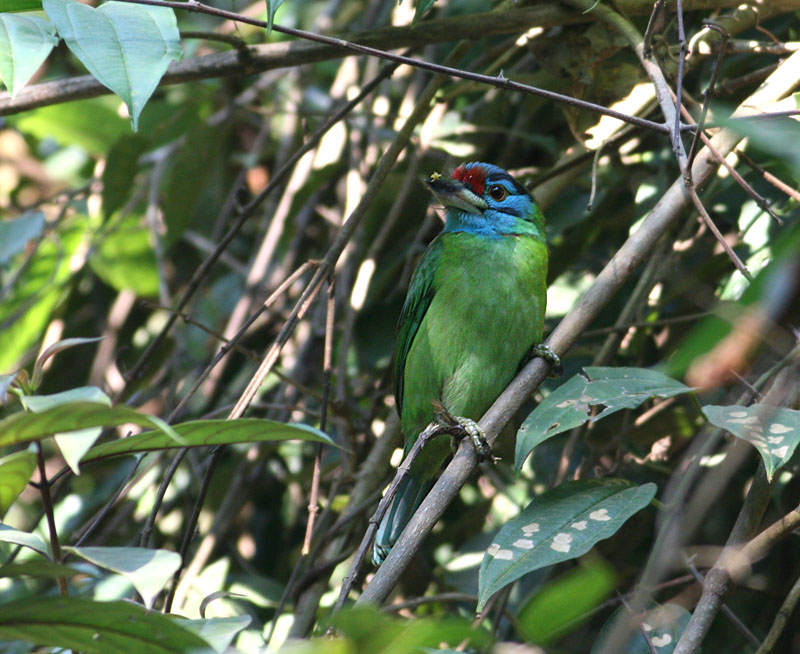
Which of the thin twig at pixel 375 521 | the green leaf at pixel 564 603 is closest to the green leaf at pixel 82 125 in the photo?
the thin twig at pixel 375 521

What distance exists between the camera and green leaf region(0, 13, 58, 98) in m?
1.75

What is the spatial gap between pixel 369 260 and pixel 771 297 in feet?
8.92

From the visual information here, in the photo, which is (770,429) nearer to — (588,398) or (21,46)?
(588,398)

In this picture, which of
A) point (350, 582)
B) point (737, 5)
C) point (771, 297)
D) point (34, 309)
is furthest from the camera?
point (34, 309)

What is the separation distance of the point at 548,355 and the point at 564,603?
1.54 m

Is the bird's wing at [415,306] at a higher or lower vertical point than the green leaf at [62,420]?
lower

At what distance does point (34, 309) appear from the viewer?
375cm

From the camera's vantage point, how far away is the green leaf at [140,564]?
121cm

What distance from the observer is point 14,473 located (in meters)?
1.37

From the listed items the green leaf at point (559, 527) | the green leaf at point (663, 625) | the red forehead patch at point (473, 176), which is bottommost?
the green leaf at point (663, 625)

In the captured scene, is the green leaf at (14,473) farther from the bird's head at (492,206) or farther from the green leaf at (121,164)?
the green leaf at (121,164)

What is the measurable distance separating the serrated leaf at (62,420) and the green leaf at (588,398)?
0.90 m

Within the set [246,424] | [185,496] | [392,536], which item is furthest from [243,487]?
[246,424]

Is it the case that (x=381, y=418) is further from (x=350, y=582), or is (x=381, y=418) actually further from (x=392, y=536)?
(x=350, y=582)
